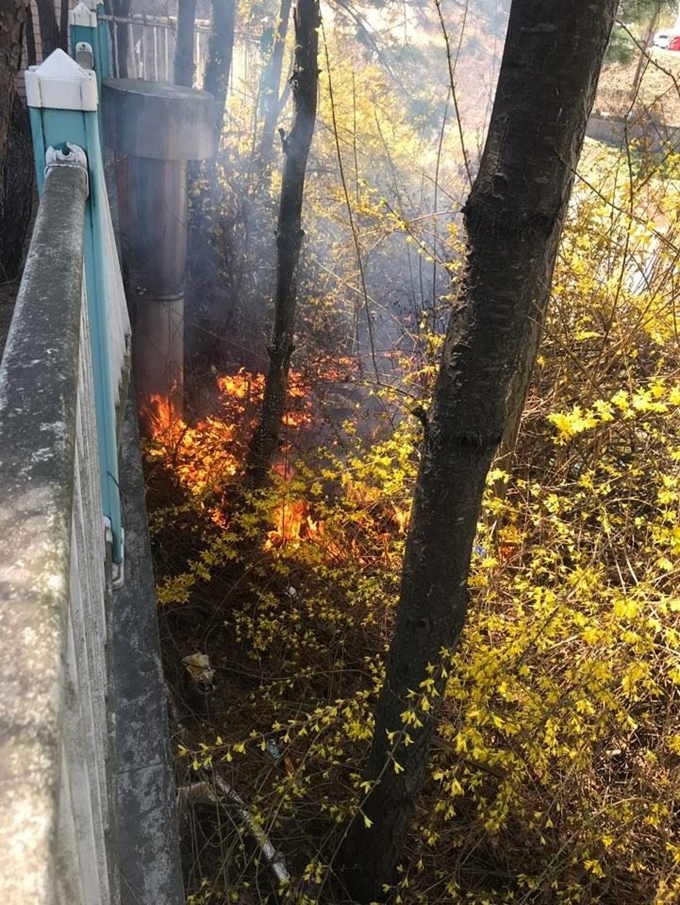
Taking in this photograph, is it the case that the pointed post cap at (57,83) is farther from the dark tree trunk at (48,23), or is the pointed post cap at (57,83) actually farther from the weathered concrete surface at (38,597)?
the dark tree trunk at (48,23)

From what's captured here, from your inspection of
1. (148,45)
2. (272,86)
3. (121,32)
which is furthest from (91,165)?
(148,45)

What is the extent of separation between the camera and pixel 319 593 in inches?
208

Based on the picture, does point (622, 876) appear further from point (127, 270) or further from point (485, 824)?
point (127, 270)

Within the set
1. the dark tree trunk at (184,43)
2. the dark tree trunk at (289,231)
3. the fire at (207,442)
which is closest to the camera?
the dark tree trunk at (289,231)

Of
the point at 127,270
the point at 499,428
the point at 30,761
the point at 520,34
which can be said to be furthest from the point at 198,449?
the point at 30,761

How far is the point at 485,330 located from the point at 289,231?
3600 mm

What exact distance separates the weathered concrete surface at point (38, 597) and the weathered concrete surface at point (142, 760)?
3.52 ft

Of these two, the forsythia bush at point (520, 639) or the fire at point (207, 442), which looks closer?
the forsythia bush at point (520, 639)

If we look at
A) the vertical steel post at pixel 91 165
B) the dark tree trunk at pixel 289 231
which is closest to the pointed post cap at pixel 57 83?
the vertical steel post at pixel 91 165

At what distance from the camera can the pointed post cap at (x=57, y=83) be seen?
1991 mm

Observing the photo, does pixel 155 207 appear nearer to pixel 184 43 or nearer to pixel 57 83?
pixel 184 43

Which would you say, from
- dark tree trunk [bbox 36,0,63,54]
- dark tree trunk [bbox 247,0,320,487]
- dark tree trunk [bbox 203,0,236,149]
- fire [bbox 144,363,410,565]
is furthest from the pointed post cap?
dark tree trunk [bbox 36,0,63,54]

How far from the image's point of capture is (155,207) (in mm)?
5816

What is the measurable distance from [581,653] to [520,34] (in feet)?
9.08
